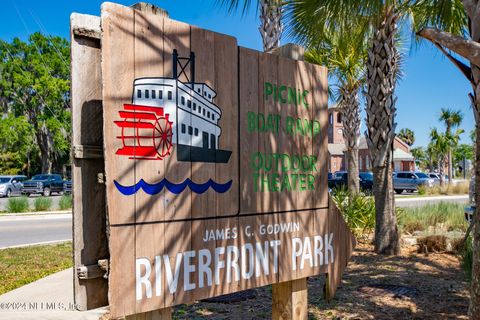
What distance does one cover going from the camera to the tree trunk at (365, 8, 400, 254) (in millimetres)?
8117

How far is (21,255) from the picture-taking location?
29.5 ft

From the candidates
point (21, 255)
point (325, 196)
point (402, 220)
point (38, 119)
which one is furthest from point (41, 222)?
point (38, 119)

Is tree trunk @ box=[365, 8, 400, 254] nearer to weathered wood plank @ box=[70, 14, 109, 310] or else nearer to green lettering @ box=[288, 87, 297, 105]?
green lettering @ box=[288, 87, 297, 105]

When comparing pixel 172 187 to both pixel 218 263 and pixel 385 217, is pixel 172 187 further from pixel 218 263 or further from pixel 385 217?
pixel 385 217

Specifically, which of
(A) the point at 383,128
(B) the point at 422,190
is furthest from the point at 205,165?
(B) the point at 422,190

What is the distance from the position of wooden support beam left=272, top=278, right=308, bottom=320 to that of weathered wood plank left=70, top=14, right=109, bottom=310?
56.1 inches

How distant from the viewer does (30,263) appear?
812cm

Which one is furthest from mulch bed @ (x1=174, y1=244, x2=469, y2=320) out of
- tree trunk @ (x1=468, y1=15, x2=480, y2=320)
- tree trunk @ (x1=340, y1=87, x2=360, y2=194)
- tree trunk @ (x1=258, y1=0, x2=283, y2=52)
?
tree trunk @ (x1=340, y1=87, x2=360, y2=194)

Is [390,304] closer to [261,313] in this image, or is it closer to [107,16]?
[261,313]

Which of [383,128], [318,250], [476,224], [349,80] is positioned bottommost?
[318,250]

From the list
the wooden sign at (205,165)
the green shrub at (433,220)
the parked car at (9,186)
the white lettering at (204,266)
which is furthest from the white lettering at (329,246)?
the parked car at (9,186)

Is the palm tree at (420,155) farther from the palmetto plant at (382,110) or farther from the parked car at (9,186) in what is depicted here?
the palmetto plant at (382,110)

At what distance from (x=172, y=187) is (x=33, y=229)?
1253 cm

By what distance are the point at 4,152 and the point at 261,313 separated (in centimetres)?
4728
